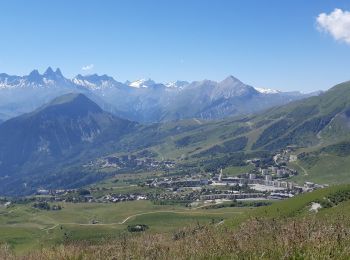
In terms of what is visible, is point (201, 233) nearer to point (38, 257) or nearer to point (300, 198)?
point (38, 257)

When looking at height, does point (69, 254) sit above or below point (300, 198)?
above

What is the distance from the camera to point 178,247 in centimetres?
Result: 3130

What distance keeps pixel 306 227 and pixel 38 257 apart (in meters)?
16.9

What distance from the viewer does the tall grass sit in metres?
21.9

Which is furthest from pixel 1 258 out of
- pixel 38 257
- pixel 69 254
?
pixel 69 254

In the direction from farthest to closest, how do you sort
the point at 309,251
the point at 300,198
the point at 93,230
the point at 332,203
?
the point at 93,230
the point at 300,198
the point at 332,203
the point at 309,251

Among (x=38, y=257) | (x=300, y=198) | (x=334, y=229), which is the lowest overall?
(x=300, y=198)

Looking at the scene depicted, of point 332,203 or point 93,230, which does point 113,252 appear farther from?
point 93,230

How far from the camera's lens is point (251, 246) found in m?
25.7

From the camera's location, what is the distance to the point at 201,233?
30.3 meters

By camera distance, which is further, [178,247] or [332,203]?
[332,203]

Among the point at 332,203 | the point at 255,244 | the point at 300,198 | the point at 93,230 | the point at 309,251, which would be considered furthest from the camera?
the point at 93,230

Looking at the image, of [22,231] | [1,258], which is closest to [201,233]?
[1,258]

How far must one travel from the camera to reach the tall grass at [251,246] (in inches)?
864
